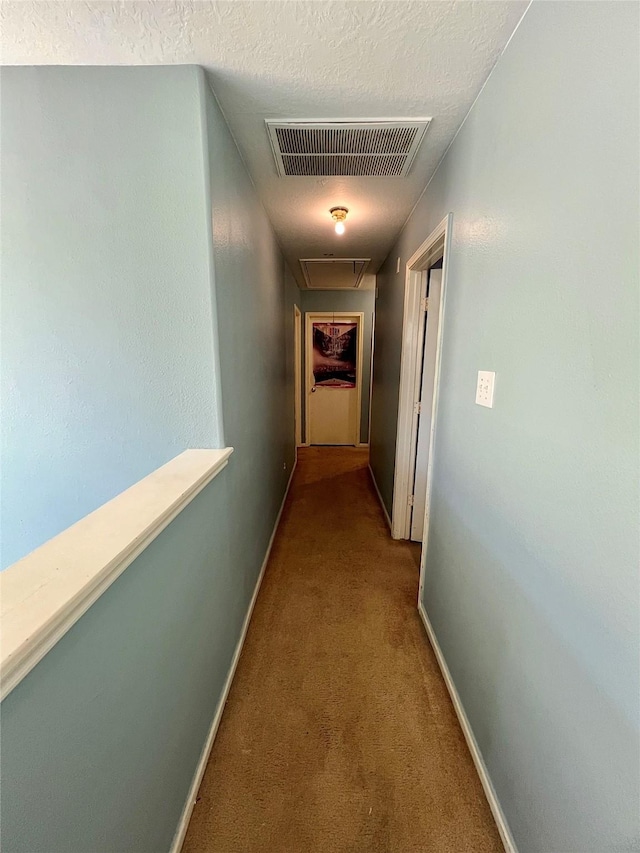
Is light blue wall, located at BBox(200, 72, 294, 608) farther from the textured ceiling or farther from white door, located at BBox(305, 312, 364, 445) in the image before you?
white door, located at BBox(305, 312, 364, 445)

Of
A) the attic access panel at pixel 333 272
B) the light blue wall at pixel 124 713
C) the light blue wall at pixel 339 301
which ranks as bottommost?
the light blue wall at pixel 124 713

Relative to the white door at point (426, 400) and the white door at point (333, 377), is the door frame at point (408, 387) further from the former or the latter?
the white door at point (333, 377)

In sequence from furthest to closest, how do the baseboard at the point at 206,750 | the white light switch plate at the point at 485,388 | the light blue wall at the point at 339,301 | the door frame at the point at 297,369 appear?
A: the light blue wall at the point at 339,301 → the door frame at the point at 297,369 → the white light switch plate at the point at 485,388 → the baseboard at the point at 206,750

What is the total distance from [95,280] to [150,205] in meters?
0.35

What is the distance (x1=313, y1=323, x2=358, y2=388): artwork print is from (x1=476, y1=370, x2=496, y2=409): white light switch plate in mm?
3973

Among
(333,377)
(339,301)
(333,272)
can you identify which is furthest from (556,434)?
(339,301)

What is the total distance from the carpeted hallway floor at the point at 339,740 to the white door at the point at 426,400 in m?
0.58

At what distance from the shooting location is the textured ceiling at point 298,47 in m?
0.94

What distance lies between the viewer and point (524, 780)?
880 millimetres

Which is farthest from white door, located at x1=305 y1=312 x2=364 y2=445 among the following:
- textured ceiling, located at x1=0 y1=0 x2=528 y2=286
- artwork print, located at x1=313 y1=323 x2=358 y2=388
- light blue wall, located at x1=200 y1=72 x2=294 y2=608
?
textured ceiling, located at x1=0 y1=0 x2=528 y2=286

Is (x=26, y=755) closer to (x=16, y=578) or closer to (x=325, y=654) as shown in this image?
(x=16, y=578)

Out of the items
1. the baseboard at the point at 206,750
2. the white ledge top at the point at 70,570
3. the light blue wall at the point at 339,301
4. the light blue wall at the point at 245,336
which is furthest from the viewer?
the light blue wall at the point at 339,301

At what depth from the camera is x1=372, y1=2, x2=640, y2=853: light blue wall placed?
0.61m

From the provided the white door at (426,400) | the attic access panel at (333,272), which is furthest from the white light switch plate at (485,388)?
the attic access panel at (333,272)
